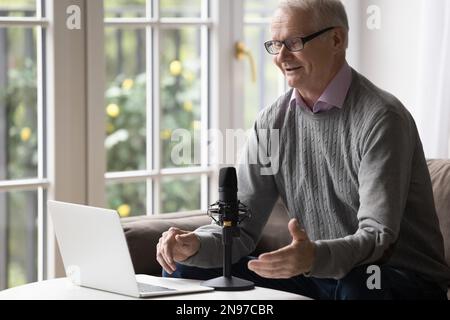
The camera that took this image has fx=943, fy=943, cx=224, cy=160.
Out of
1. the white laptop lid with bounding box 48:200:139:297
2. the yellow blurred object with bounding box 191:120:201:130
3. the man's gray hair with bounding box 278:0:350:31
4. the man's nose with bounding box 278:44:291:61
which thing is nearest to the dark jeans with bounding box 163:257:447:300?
the white laptop lid with bounding box 48:200:139:297

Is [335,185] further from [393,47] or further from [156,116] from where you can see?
[393,47]

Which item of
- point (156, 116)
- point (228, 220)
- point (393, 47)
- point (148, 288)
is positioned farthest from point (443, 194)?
point (156, 116)

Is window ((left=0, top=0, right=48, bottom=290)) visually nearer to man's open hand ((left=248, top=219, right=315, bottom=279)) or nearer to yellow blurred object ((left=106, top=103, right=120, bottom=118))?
yellow blurred object ((left=106, top=103, right=120, bottom=118))

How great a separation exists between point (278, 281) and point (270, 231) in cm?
57

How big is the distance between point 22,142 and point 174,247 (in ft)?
4.26

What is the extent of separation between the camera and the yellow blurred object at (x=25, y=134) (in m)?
3.32

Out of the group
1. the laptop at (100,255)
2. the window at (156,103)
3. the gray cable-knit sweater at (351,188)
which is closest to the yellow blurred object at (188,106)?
the window at (156,103)

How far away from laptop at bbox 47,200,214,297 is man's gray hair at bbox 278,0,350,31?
0.75 meters

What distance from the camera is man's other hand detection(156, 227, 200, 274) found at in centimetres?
226

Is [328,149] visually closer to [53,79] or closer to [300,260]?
[300,260]

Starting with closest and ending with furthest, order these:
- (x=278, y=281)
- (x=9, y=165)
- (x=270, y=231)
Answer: (x=278, y=281), (x=270, y=231), (x=9, y=165)

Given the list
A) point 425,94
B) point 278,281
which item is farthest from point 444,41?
point 278,281

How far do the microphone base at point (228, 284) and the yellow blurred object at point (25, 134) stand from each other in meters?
1.33

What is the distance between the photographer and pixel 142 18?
11.2ft
